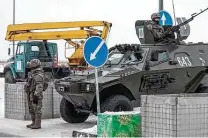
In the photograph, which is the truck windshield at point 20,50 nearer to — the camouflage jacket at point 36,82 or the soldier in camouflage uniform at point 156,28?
the soldier in camouflage uniform at point 156,28

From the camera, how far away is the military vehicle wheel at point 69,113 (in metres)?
12.5

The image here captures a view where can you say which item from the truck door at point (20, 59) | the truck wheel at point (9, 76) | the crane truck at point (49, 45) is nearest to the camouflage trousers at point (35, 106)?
the crane truck at point (49, 45)

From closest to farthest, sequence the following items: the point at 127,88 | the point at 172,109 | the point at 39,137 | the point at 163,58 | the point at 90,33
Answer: the point at 172,109, the point at 39,137, the point at 127,88, the point at 163,58, the point at 90,33

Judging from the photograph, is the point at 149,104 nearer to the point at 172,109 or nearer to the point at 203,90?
the point at 172,109

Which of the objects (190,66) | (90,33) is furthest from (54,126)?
(90,33)

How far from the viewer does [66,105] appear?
12.5 metres

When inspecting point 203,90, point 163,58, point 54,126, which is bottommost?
point 54,126

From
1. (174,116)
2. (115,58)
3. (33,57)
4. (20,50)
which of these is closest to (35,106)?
(115,58)

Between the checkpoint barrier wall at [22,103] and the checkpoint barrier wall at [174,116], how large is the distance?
538cm

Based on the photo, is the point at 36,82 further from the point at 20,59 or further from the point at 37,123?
the point at 20,59

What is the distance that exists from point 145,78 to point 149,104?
317 cm

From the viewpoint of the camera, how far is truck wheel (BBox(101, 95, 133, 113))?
11000 millimetres

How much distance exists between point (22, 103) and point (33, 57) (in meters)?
10.7

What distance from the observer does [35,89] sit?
36.7 feet
